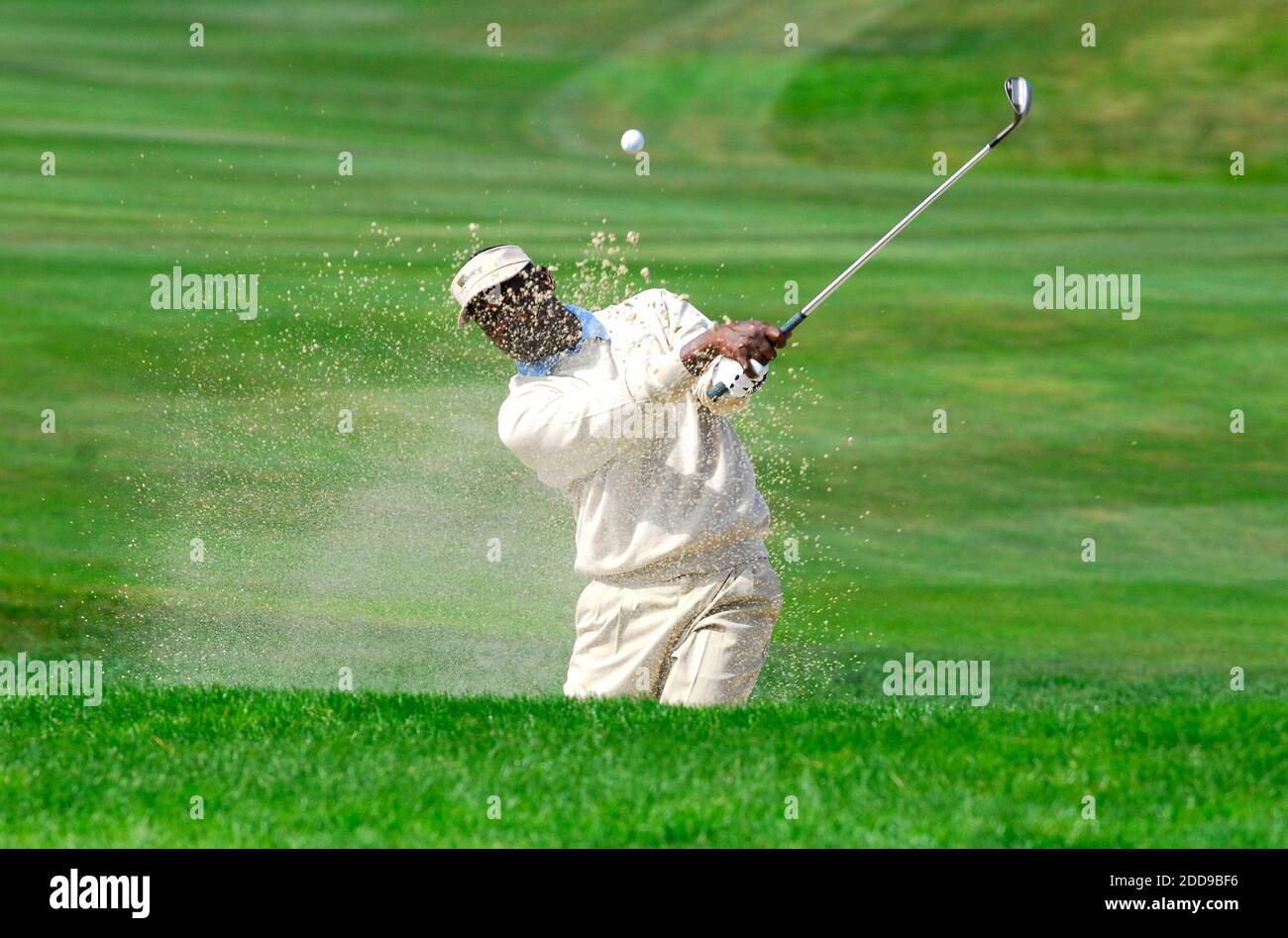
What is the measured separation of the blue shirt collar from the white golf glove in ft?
2.70

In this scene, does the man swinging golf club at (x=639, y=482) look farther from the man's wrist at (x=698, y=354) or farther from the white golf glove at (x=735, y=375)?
the white golf glove at (x=735, y=375)

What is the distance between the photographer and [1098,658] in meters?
11.6

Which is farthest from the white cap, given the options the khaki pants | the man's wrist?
the khaki pants

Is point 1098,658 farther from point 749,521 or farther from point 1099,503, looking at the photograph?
point 749,521

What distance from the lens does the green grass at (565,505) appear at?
624 cm
